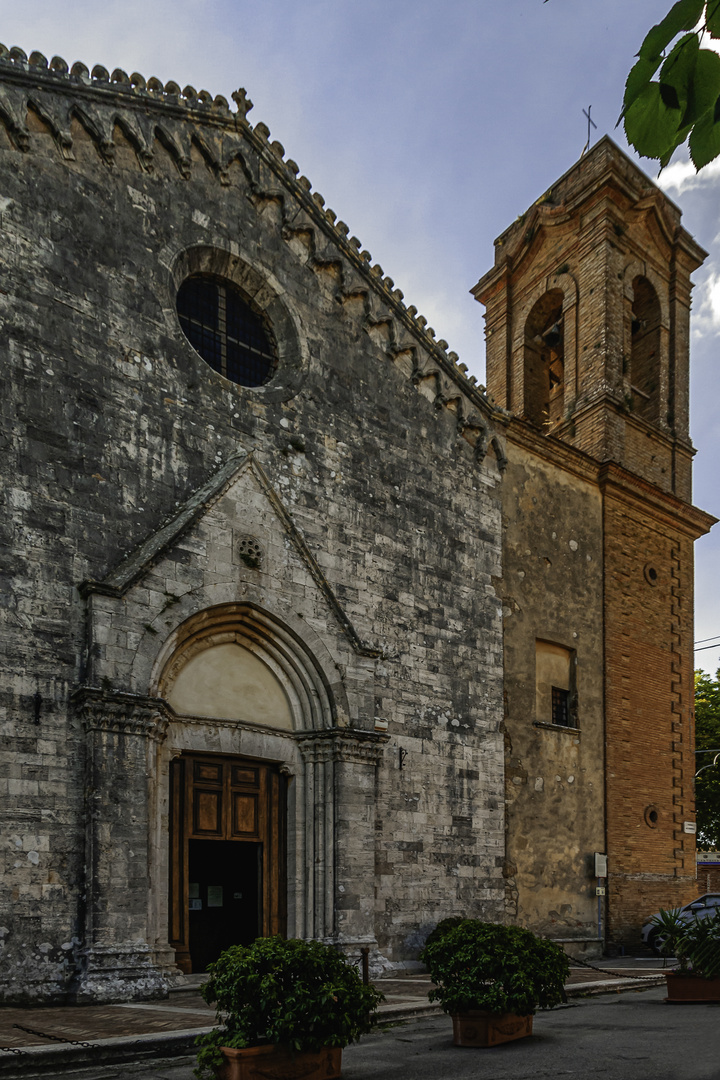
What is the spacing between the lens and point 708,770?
38.6 m

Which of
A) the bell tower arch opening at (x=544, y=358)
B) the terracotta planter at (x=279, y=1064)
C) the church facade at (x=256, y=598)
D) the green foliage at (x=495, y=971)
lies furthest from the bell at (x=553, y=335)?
the terracotta planter at (x=279, y=1064)

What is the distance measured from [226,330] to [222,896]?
27.2 feet

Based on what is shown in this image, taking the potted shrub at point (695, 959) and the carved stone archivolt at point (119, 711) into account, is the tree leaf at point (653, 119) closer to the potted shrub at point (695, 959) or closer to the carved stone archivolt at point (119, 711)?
the carved stone archivolt at point (119, 711)

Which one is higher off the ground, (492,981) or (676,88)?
(676,88)

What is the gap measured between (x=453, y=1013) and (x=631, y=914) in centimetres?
1135

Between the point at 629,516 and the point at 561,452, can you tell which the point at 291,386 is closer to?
the point at 561,452

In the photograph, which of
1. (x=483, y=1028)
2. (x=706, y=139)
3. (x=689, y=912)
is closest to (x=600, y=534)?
(x=689, y=912)

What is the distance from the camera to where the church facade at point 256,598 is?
1103 cm

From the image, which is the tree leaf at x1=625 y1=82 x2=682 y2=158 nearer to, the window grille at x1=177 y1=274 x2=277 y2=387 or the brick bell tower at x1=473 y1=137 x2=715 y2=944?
the window grille at x1=177 y1=274 x2=277 y2=387

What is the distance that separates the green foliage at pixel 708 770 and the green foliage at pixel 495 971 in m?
31.1

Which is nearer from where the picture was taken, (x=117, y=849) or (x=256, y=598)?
(x=117, y=849)

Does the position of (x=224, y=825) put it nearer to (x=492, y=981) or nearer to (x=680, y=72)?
(x=492, y=981)

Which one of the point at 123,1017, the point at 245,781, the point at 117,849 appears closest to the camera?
the point at 123,1017

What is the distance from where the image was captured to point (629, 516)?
21.0m
